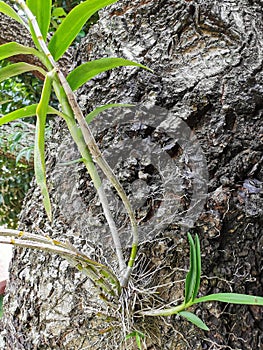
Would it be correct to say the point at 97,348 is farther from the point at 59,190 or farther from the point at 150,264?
the point at 59,190

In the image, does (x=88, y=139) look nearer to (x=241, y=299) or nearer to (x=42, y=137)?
(x=42, y=137)

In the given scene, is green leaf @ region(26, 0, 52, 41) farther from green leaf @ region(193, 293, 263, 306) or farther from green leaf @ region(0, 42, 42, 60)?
green leaf @ region(193, 293, 263, 306)

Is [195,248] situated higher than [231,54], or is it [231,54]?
[231,54]

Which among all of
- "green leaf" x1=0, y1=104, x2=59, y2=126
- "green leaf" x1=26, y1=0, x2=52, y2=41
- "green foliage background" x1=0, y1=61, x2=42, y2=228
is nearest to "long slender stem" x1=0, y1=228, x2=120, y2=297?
"green leaf" x1=0, y1=104, x2=59, y2=126

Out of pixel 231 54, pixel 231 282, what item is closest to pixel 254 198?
pixel 231 282

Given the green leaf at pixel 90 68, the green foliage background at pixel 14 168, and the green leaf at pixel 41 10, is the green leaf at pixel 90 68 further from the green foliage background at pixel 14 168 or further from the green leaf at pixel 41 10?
the green foliage background at pixel 14 168

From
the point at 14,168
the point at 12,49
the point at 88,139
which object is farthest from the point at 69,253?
the point at 14,168
